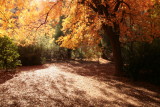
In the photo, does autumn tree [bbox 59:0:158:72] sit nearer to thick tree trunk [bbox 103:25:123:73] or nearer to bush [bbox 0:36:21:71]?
thick tree trunk [bbox 103:25:123:73]

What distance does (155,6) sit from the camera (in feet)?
26.0

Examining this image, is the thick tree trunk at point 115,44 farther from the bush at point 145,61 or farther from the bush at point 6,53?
the bush at point 6,53

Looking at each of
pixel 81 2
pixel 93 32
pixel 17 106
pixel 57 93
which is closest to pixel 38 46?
pixel 93 32

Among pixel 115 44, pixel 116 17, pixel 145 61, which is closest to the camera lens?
pixel 145 61

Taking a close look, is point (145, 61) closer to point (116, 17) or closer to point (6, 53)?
point (116, 17)

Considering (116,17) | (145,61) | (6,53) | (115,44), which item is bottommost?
(145,61)

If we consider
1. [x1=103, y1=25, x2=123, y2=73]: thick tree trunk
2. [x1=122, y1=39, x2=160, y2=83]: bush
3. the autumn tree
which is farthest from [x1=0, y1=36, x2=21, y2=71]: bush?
[x1=122, y1=39, x2=160, y2=83]: bush

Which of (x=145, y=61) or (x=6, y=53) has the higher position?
(x=6, y=53)

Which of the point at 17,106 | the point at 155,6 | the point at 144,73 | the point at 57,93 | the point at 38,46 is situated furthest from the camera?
the point at 38,46

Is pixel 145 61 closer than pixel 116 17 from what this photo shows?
Yes

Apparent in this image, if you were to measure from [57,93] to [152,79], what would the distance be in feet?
16.8

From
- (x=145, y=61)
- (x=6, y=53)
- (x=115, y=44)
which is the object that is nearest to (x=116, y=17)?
(x=115, y=44)

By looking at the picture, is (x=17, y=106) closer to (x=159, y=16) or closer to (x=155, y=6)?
(x=159, y=16)

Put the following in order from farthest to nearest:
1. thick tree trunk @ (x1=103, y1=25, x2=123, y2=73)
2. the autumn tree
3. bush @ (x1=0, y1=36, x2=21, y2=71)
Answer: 1. thick tree trunk @ (x1=103, y1=25, x2=123, y2=73)
2. the autumn tree
3. bush @ (x1=0, y1=36, x2=21, y2=71)
